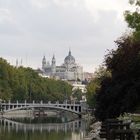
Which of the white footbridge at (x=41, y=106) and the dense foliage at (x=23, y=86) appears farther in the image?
the dense foliage at (x=23, y=86)

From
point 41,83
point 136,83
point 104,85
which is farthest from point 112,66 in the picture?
point 41,83

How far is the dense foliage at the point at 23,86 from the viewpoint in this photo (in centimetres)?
12119

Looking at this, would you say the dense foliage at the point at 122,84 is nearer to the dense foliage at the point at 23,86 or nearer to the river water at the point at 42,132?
the river water at the point at 42,132

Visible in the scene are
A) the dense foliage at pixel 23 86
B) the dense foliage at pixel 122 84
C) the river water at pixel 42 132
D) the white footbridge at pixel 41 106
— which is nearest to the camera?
the dense foliage at pixel 122 84

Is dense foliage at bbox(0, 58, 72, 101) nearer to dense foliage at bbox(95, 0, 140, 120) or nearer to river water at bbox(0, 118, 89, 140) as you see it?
river water at bbox(0, 118, 89, 140)

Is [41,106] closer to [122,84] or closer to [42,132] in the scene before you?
[42,132]

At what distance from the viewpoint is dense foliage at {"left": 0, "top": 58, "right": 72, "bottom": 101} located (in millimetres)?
121188

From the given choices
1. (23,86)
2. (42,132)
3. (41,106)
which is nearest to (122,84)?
(42,132)

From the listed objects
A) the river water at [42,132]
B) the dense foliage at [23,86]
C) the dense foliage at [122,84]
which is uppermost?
the dense foliage at [23,86]

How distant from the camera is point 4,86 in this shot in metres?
120

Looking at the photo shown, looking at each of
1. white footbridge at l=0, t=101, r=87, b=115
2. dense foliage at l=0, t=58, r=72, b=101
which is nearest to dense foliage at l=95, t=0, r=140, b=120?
white footbridge at l=0, t=101, r=87, b=115

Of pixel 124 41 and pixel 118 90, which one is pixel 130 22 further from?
pixel 124 41

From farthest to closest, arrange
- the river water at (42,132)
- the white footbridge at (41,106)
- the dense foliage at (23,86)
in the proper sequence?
the dense foliage at (23,86), the white footbridge at (41,106), the river water at (42,132)

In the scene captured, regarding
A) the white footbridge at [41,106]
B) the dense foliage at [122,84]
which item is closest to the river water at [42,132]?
the dense foliage at [122,84]
